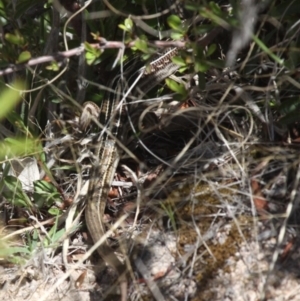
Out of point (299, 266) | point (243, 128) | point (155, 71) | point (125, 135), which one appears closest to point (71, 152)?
point (125, 135)

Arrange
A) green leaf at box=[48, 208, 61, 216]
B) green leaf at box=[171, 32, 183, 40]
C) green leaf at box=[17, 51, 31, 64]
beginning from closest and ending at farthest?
green leaf at box=[17, 51, 31, 64], green leaf at box=[171, 32, 183, 40], green leaf at box=[48, 208, 61, 216]

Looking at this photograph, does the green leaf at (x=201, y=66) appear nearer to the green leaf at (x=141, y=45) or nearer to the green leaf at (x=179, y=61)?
the green leaf at (x=179, y=61)

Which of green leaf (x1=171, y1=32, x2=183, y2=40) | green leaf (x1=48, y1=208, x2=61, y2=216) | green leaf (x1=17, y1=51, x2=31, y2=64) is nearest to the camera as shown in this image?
green leaf (x1=17, y1=51, x2=31, y2=64)

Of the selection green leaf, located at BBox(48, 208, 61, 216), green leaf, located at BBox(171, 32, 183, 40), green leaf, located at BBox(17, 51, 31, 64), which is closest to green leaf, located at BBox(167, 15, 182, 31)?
green leaf, located at BBox(171, 32, 183, 40)

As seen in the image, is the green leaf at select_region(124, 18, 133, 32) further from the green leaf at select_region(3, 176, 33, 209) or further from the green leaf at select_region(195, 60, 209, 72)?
the green leaf at select_region(3, 176, 33, 209)

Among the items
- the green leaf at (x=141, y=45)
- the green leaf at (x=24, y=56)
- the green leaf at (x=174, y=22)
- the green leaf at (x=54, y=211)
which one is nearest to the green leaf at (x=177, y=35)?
the green leaf at (x=174, y=22)

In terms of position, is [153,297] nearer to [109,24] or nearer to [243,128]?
[243,128]

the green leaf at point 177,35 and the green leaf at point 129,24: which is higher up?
the green leaf at point 129,24

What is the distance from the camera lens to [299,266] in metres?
2.20

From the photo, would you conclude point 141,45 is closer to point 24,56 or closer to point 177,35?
point 177,35

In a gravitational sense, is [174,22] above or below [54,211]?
above

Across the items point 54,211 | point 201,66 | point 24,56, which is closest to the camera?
point 24,56

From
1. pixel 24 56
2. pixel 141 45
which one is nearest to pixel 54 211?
pixel 24 56

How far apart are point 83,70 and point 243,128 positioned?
700mm
